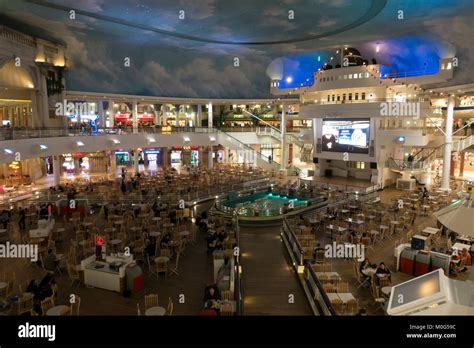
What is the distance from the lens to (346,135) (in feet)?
79.4

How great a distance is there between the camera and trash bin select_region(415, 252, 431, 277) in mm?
9978

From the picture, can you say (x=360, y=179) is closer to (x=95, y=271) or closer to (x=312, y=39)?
(x=312, y=39)

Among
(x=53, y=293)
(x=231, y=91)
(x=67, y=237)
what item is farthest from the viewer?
(x=231, y=91)

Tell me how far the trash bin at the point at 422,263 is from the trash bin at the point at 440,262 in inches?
5.5

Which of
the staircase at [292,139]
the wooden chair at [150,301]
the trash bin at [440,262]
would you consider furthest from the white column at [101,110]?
the trash bin at [440,262]

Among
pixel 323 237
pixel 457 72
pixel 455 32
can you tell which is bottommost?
pixel 323 237

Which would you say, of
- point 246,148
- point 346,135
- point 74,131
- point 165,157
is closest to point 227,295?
point 74,131

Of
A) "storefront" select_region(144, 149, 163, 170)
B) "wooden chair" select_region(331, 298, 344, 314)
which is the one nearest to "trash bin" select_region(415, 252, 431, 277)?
"wooden chair" select_region(331, 298, 344, 314)

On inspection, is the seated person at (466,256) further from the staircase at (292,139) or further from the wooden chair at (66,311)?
the staircase at (292,139)

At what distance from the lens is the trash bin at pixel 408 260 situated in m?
10.1

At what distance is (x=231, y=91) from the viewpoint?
110 feet
